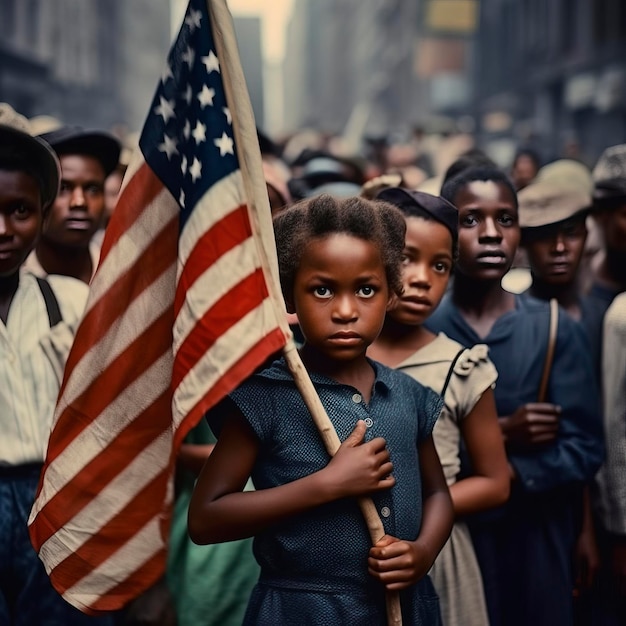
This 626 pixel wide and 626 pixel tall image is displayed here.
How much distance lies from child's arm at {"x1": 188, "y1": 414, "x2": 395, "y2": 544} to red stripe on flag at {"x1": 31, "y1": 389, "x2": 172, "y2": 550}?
11.6 inches

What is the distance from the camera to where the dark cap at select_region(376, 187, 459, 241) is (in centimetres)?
357

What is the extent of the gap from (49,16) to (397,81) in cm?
3735

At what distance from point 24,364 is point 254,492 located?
4.25 ft

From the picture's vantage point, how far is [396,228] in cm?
301

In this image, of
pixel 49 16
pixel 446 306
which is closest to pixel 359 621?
pixel 446 306

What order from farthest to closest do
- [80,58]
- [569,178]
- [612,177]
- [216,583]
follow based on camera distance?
[80,58] < [569,178] < [612,177] < [216,583]

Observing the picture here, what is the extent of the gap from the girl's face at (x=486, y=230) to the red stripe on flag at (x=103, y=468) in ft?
4.64

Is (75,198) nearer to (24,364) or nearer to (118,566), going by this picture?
(24,364)

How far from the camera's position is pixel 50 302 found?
Result: 382cm

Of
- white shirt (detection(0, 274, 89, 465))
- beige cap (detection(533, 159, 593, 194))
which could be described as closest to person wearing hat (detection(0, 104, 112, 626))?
white shirt (detection(0, 274, 89, 465))

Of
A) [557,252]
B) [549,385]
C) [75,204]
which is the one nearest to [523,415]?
[549,385]

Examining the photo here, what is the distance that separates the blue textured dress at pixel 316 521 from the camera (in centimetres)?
274

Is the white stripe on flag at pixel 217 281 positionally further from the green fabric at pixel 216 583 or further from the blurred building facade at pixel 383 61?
the blurred building facade at pixel 383 61

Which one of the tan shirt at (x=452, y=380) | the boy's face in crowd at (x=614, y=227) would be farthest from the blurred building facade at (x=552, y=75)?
the tan shirt at (x=452, y=380)
